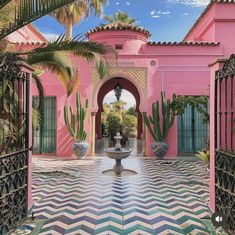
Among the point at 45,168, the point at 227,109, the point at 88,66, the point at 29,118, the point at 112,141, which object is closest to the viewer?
the point at 227,109

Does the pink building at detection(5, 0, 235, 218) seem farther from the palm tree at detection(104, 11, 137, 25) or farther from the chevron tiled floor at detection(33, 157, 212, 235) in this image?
the palm tree at detection(104, 11, 137, 25)

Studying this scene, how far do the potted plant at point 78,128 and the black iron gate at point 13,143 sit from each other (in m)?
6.78

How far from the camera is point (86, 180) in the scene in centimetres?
806

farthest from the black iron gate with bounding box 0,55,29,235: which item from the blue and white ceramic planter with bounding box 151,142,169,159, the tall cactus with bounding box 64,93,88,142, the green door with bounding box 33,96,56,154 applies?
the green door with bounding box 33,96,56,154

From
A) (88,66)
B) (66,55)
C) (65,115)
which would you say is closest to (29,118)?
(66,55)

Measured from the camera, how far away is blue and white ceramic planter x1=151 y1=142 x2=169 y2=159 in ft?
38.1

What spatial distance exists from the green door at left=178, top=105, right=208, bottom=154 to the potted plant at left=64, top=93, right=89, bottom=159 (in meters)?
3.98

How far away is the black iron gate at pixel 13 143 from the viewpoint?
161 inches

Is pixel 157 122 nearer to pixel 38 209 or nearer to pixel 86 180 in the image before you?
pixel 86 180

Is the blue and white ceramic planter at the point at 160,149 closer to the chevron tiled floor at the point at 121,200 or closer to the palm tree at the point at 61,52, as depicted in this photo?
the chevron tiled floor at the point at 121,200

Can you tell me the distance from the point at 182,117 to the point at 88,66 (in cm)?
446

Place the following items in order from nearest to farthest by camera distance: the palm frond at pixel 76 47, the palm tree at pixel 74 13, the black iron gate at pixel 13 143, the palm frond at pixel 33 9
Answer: the black iron gate at pixel 13 143 → the palm frond at pixel 33 9 → the palm frond at pixel 76 47 → the palm tree at pixel 74 13

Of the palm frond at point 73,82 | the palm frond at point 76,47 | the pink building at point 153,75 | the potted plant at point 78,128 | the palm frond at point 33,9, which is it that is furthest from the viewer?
the pink building at point 153,75

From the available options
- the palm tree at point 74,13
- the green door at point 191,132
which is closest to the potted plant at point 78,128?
the green door at point 191,132
